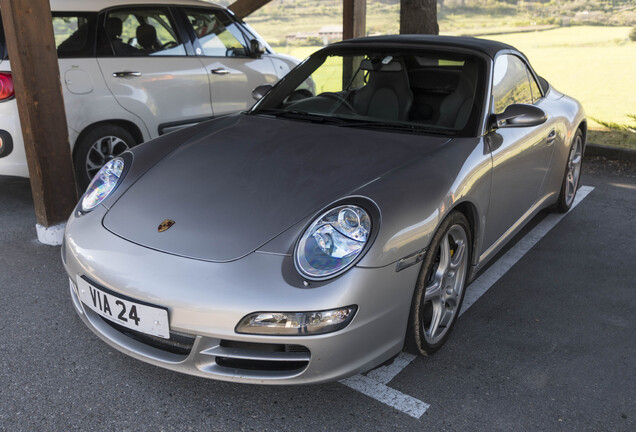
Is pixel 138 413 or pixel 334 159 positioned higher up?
pixel 334 159

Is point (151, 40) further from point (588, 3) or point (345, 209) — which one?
point (588, 3)

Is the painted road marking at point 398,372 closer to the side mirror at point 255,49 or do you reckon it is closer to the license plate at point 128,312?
the license plate at point 128,312

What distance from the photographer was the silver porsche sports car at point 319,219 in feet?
7.47

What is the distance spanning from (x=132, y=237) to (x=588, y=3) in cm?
2508

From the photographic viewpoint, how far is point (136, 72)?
513cm

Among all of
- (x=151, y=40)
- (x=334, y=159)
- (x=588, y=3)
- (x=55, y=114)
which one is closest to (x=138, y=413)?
(x=334, y=159)

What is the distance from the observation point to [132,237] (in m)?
2.57

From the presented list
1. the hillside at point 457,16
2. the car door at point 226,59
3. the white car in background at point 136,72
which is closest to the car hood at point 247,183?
the white car in background at point 136,72

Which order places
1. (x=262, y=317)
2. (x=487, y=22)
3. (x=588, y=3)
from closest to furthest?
(x=262, y=317) < (x=588, y=3) < (x=487, y=22)

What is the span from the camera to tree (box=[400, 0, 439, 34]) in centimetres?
705

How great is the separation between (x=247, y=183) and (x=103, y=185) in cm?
81

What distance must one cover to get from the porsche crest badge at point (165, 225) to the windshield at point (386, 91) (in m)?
1.22

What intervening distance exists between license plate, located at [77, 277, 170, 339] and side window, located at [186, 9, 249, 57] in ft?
12.2

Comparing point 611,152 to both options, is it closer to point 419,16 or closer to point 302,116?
point 419,16
